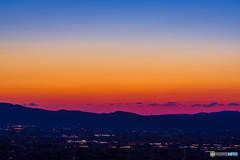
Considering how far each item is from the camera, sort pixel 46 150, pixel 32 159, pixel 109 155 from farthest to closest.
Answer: pixel 46 150, pixel 109 155, pixel 32 159

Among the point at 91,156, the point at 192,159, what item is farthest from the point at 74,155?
the point at 192,159

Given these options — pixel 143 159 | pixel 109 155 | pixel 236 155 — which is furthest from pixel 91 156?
pixel 236 155

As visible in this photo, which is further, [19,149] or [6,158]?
[19,149]

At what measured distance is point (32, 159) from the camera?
70.8 meters

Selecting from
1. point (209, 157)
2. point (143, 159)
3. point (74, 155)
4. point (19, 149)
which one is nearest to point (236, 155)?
point (209, 157)

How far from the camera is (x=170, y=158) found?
74688 mm

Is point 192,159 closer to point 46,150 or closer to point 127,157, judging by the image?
point 127,157

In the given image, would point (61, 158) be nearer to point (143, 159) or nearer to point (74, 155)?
point (74, 155)

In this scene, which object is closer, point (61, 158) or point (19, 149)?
point (61, 158)

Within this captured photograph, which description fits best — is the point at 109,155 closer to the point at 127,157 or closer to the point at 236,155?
the point at 127,157

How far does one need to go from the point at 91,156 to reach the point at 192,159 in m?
17.6

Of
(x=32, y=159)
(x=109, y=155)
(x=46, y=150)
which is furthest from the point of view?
(x=46, y=150)

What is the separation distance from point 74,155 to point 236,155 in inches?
1145

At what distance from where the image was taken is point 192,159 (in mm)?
73000
